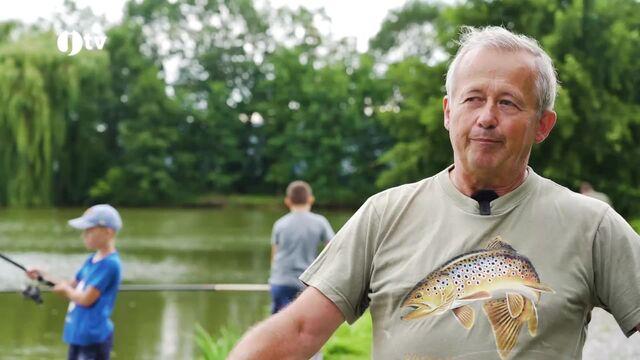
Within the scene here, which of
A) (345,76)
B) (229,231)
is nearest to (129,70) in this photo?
(345,76)

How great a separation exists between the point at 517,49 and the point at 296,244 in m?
6.11

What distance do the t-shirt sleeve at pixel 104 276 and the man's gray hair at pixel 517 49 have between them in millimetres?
3974

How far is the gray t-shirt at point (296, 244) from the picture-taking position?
7.87m

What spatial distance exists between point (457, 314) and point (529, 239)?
0.60 ft

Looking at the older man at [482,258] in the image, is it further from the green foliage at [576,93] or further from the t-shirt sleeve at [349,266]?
the green foliage at [576,93]

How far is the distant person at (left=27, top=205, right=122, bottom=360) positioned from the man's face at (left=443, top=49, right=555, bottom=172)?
13.3 ft

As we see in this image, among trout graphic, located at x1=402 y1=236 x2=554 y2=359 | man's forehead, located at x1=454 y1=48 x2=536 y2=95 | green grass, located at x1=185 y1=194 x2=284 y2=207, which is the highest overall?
man's forehead, located at x1=454 y1=48 x2=536 y2=95

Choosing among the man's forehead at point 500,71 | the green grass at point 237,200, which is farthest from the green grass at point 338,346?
the green grass at point 237,200

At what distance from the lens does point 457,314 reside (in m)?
1.75

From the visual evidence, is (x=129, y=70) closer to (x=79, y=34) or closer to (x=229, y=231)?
(x=79, y=34)

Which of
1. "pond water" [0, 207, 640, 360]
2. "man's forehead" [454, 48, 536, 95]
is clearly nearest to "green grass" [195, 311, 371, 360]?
"pond water" [0, 207, 640, 360]

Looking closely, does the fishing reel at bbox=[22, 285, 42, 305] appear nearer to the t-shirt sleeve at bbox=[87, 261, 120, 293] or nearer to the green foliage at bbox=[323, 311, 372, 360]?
the t-shirt sleeve at bbox=[87, 261, 120, 293]

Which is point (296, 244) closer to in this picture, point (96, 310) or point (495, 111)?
point (96, 310)

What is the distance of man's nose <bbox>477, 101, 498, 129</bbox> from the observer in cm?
180
